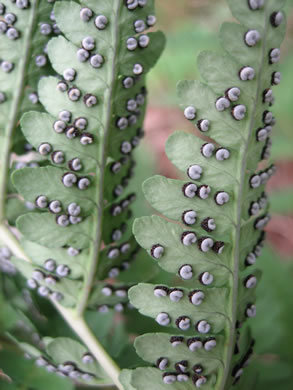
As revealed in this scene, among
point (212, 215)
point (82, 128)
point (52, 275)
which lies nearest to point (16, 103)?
point (82, 128)

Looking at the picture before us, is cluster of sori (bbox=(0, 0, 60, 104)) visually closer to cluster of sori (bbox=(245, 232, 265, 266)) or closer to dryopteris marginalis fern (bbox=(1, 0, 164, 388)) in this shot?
dryopteris marginalis fern (bbox=(1, 0, 164, 388))

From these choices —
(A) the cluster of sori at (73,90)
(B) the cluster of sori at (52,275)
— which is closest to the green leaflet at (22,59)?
(A) the cluster of sori at (73,90)

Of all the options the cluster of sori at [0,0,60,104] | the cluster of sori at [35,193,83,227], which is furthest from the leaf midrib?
the cluster of sori at [0,0,60,104]

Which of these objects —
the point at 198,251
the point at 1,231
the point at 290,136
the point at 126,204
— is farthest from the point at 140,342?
the point at 290,136

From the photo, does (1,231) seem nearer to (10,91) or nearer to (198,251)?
(10,91)

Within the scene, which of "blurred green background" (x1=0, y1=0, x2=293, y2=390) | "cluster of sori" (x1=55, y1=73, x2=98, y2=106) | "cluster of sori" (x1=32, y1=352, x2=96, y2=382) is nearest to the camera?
"cluster of sori" (x1=55, y1=73, x2=98, y2=106)

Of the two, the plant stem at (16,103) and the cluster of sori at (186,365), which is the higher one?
the plant stem at (16,103)

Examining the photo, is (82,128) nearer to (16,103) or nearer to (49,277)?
(16,103)

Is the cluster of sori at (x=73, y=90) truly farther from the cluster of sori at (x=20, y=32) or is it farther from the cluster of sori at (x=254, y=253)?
the cluster of sori at (x=254, y=253)
